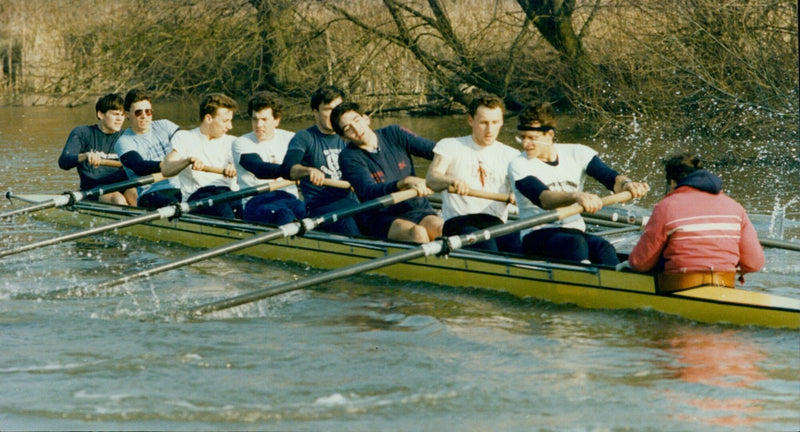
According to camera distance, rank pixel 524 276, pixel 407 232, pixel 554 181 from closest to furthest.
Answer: pixel 554 181
pixel 524 276
pixel 407 232

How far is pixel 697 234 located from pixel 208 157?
447 centimetres

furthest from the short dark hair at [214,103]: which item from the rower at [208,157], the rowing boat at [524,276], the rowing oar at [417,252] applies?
the rowing oar at [417,252]

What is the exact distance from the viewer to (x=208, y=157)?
8.65 meters

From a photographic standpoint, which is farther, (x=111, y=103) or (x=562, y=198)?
(x=111, y=103)

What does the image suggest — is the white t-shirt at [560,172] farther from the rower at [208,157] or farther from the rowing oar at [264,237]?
the rower at [208,157]

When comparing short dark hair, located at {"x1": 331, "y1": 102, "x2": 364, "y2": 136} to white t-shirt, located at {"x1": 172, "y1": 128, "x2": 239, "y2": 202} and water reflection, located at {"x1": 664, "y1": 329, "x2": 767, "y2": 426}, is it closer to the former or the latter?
white t-shirt, located at {"x1": 172, "y1": 128, "x2": 239, "y2": 202}

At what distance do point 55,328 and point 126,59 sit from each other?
34.8ft

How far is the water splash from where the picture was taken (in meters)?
8.31

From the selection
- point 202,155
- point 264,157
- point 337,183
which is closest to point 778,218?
point 337,183

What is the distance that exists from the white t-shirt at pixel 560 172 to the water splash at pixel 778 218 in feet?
7.85

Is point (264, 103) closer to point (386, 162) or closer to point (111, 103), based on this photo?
point (386, 162)

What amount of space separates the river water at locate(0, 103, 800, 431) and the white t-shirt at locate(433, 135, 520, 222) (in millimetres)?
571

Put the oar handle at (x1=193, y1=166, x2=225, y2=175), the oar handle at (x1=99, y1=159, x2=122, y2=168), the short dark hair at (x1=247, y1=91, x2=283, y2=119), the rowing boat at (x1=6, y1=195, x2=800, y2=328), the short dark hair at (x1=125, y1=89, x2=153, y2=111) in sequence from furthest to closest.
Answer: the oar handle at (x1=99, y1=159, x2=122, y2=168) < the short dark hair at (x1=125, y1=89, x2=153, y2=111) < the oar handle at (x1=193, y1=166, x2=225, y2=175) < the short dark hair at (x1=247, y1=91, x2=283, y2=119) < the rowing boat at (x1=6, y1=195, x2=800, y2=328)

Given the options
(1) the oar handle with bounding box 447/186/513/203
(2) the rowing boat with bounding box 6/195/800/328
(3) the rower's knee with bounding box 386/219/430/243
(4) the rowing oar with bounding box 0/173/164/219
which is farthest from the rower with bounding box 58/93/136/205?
(1) the oar handle with bounding box 447/186/513/203
